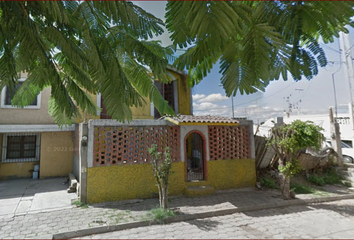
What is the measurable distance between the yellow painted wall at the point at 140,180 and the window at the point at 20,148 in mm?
6461

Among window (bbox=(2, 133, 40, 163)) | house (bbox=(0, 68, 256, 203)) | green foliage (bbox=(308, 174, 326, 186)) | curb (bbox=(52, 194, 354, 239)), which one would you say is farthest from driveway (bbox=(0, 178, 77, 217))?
green foliage (bbox=(308, 174, 326, 186))

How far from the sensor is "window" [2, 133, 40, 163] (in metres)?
10.3

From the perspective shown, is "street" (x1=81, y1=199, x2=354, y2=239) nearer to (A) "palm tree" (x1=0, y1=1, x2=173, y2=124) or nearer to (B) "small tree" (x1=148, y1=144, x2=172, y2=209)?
(B) "small tree" (x1=148, y1=144, x2=172, y2=209)

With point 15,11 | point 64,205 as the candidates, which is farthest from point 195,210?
point 15,11

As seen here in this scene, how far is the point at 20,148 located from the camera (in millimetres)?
10555

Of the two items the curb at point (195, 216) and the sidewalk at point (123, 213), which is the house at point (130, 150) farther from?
the curb at point (195, 216)

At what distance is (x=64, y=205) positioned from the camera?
21.2 ft

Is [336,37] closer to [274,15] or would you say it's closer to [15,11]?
[274,15]

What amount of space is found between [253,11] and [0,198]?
9.81 metres

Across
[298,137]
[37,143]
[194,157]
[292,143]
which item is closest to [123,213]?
[194,157]

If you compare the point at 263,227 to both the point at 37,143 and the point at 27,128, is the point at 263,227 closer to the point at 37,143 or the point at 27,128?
the point at 27,128

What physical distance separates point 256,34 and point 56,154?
38.6 feet

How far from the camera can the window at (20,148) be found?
1027 centimetres

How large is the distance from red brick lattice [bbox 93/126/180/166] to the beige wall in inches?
213
